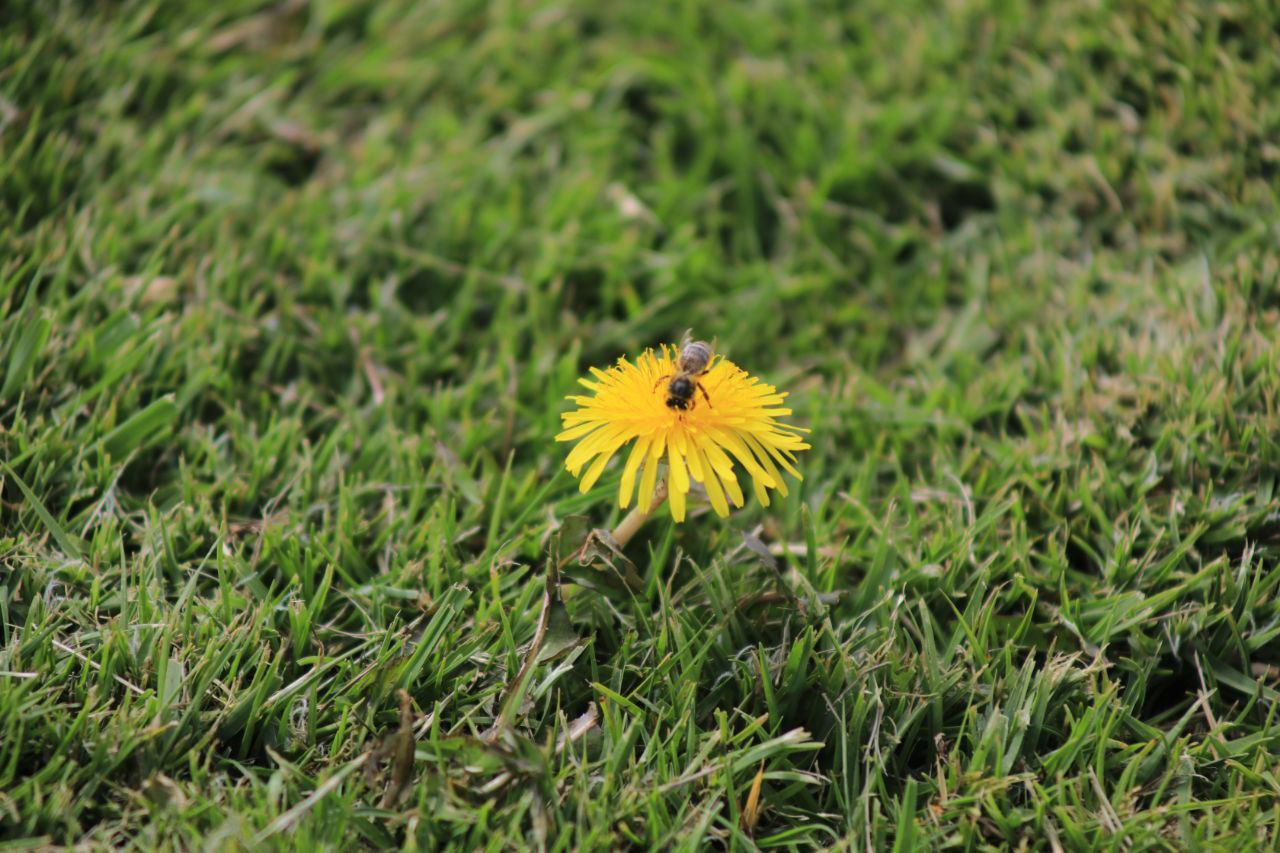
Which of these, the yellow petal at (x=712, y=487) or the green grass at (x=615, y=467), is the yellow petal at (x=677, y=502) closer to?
the yellow petal at (x=712, y=487)

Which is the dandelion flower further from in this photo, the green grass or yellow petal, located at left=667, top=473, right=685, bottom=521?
the green grass

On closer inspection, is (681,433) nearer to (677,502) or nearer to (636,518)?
(677,502)

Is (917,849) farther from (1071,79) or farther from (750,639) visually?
(1071,79)

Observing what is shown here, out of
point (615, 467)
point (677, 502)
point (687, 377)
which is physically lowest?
point (615, 467)

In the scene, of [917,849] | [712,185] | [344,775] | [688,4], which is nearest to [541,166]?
[712,185]

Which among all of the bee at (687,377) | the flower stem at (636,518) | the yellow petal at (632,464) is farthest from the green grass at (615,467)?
the bee at (687,377)

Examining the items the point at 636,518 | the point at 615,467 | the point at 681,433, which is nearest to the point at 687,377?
the point at 681,433
